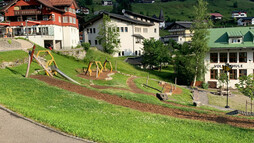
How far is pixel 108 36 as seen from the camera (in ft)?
191

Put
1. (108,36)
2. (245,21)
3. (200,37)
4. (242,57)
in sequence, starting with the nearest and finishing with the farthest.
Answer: (200,37)
(242,57)
(108,36)
(245,21)

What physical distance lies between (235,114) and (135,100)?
7.14 m

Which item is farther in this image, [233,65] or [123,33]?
[123,33]

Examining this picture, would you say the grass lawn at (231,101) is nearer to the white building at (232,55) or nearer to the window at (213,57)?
the white building at (232,55)

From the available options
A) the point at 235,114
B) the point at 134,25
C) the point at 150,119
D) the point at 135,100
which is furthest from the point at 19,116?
the point at 134,25

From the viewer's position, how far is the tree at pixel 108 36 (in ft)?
189

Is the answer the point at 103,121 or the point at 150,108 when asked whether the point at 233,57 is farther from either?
the point at 103,121

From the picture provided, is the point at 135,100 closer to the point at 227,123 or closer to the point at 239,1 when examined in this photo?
the point at 227,123

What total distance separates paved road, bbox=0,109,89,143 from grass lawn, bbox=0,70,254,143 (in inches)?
19.5

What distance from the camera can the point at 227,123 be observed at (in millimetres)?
15266

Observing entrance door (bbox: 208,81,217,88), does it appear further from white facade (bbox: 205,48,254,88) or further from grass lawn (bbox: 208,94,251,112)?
grass lawn (bbox: 208,94,251,112)

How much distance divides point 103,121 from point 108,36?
46.1 metres

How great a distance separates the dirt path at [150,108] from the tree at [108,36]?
1341 inches

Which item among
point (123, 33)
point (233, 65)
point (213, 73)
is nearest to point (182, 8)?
point (123, 33)
